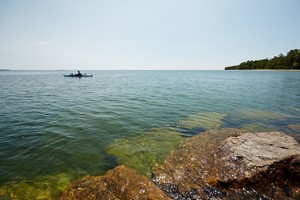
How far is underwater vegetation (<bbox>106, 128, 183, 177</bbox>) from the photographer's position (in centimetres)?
746

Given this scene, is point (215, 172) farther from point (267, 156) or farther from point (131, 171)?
point (131, 171)

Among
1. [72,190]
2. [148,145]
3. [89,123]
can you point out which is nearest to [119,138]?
[148,145]

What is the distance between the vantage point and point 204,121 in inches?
522

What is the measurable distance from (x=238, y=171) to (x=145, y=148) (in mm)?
4735

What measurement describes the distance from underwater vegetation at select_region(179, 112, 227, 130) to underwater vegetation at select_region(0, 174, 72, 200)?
8.72 metres

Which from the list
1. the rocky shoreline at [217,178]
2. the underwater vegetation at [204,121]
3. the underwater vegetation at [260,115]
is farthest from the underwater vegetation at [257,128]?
the rocky shoreline at [217,178]

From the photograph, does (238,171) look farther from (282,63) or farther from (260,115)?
(282,63)

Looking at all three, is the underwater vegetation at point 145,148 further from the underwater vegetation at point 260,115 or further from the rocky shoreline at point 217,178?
the underwater vegetation at point 260,115

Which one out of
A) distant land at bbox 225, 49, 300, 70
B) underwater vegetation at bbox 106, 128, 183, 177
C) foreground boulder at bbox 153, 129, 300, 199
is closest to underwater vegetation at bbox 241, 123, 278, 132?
foreground boulder at bbox 153, 129, 300, 199

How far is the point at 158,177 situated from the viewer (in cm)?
629

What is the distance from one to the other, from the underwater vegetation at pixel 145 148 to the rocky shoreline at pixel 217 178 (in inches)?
25.9

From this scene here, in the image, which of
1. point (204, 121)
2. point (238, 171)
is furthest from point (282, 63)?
point (238, 171)

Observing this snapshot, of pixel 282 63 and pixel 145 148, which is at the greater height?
pixel 282 63

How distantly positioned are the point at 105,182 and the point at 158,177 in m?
2.13
